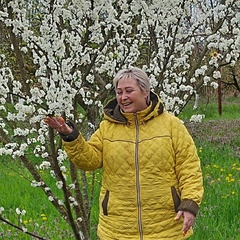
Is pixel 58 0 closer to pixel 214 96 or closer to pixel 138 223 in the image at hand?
Answer: pixel 138 223

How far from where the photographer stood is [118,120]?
8.50 ft

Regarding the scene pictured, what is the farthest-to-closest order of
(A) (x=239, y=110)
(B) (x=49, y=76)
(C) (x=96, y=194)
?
(A) (x=239, y=110) < (C) (x=96, y=194) < (B) (x=49, y=76)

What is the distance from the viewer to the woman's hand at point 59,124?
7.72 feet

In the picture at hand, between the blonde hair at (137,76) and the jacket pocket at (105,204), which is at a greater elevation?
the blonde hair at (137,76)

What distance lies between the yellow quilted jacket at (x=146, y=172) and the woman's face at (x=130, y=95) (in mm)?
37

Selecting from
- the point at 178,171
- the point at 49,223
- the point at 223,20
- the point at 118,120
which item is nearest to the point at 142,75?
the point at 118,120

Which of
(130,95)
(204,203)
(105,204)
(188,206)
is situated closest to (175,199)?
(188,206)

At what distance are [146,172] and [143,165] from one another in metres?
0.04

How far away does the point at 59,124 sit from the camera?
239 centimetres

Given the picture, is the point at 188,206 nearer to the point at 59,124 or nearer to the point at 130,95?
the point at 130,95

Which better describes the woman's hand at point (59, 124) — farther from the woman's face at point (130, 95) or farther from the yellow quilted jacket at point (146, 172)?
the woman's face at point (130, 95)

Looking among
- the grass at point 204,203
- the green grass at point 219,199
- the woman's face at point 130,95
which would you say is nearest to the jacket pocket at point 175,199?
the woman's face at point 130,95

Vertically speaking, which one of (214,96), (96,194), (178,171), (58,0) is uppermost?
(58,0)

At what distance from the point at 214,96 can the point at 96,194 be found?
13.4 m
